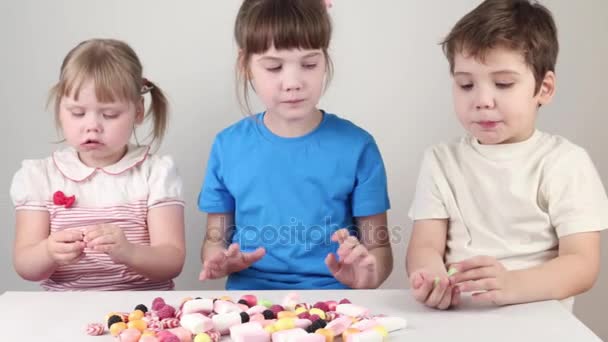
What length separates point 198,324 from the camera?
1.02m

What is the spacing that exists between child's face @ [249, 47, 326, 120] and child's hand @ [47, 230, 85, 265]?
41cm

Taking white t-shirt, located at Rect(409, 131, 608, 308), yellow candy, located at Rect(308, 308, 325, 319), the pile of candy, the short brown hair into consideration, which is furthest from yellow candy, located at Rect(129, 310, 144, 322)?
the short brown hair

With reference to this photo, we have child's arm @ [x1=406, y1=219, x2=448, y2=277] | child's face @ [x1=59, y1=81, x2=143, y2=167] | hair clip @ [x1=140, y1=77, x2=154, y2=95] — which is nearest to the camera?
child's arm @ [x1=406, y1=219, x2=448, y2=277]

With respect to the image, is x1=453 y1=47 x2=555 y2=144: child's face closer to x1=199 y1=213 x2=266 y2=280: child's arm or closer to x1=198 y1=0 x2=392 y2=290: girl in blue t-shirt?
x1=198 y1=0 x2=392 y2=290: girl in blue t-shirt

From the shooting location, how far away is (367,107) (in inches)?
76.9

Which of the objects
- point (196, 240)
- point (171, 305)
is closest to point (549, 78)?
point (171, 305)

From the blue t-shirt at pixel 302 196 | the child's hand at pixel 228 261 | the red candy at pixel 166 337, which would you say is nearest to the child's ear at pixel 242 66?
the blue t-shirt at pixel 302 196

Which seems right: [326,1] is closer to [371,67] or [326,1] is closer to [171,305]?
[371,67]

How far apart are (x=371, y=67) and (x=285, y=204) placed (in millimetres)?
522

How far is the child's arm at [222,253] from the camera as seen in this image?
136 cm

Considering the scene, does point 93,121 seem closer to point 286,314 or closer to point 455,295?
point 286,314

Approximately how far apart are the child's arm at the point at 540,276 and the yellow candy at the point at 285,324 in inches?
10.2

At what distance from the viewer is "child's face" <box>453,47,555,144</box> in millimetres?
1351

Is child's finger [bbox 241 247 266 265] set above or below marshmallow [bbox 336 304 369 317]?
above
